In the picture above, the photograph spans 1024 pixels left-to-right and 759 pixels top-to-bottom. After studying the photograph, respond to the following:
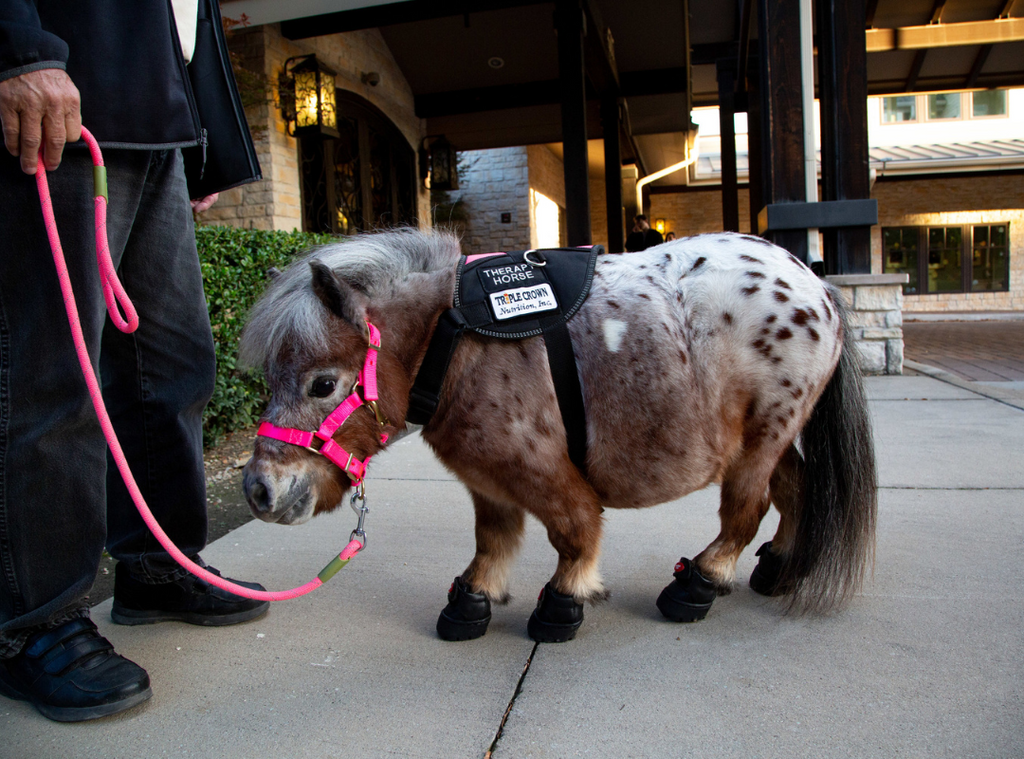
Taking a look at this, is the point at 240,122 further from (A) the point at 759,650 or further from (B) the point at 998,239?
(B) the point at 998,239

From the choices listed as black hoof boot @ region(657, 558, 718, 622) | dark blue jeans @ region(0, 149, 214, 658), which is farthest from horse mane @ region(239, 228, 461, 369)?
black hoof boot @ region(657, 558, 718, 622)

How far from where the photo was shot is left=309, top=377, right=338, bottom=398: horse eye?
1.58 metres

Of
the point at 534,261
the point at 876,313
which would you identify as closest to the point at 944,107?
the point at 876,313

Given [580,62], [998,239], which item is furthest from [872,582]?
[998,239]

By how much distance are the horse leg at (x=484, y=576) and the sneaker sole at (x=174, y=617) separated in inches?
23.9

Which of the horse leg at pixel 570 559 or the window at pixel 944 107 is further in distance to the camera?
the window at pixel 944 107

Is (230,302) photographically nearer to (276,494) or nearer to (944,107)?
(276,494)

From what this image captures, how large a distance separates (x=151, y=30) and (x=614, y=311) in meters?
1.33

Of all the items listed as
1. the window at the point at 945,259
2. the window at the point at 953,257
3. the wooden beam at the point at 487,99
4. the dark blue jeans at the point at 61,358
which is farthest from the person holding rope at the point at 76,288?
the window at the point at 945,259

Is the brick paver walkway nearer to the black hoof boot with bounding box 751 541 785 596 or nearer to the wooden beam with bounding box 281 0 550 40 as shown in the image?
the black hoof boot with bounding box 751 541 785 596

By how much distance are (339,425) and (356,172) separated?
323 inches

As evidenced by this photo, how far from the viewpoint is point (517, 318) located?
1705 mm

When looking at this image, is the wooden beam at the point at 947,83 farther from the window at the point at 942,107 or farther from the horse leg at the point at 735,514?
the horse leg at the point at 735,514

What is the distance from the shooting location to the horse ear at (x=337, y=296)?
5.02 feet
